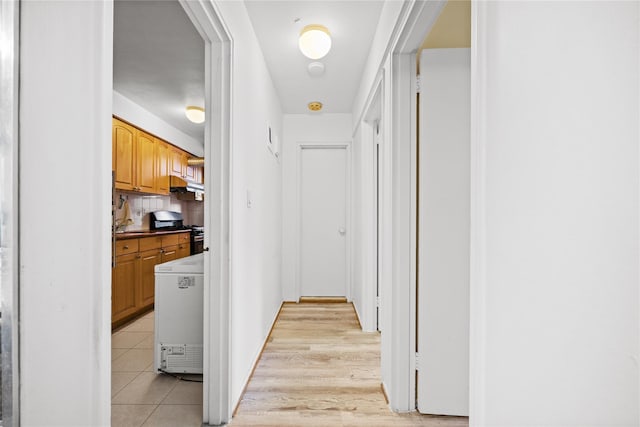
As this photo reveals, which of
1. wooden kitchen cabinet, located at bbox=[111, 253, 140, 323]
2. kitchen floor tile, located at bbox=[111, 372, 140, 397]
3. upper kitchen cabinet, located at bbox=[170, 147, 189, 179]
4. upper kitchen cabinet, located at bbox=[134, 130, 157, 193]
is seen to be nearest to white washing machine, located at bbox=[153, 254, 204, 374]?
kitchen floor tile, located at bbox=[111, 372, 140, 397]

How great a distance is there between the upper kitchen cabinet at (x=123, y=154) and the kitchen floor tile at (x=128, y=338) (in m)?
1.51

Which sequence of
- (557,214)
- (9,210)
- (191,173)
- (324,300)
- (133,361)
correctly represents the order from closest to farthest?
(557,214)
(9,210)
(133,361)
(324,300)
(191,173)

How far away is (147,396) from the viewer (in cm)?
197

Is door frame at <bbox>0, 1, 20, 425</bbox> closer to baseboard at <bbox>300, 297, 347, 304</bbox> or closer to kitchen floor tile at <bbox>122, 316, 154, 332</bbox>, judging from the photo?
kitchen floor tile at <bbox>122, 316, 154, 332</bbox>

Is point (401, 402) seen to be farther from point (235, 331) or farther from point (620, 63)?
point (620, 63)

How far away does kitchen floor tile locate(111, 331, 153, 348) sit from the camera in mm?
2809

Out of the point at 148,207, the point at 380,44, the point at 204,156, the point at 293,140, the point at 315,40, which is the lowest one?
the point at 148,207

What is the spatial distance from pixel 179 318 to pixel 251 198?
0.88 metres

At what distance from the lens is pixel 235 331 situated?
6.04 feet

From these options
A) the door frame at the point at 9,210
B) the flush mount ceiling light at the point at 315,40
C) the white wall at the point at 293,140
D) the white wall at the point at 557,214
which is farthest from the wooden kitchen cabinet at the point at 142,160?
the white wall at the point at 557,214

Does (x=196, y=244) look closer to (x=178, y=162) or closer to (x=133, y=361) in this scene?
(x=178, y=162)

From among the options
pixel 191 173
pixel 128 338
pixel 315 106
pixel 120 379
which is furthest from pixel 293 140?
pixel 120 379

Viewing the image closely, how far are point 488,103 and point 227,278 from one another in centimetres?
139

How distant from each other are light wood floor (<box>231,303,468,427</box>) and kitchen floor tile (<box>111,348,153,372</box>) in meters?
0.83
